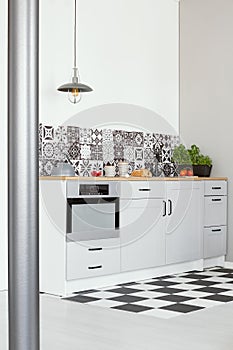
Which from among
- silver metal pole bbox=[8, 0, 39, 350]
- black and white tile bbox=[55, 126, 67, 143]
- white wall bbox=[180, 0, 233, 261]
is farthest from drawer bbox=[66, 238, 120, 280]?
silver metal pole bbox=[8, 0, 39, 350]

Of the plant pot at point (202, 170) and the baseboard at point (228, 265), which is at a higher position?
the plant pot at point (202, 170)

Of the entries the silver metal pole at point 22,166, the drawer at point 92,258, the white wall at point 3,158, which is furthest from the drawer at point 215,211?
the silver metal pole at point 22,166

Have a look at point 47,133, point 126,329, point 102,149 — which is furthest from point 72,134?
point 126,329

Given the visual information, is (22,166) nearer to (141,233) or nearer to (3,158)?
(3,158)

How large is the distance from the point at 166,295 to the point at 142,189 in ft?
3.46

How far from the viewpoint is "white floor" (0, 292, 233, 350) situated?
264cm

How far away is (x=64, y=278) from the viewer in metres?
4.34

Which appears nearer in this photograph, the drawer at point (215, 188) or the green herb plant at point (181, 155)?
the drawer at point (215, 188)

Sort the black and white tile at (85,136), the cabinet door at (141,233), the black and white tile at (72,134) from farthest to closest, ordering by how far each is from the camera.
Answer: the black and white tile at (85,136) < the black and white tile at (72,134) < the cabinet door at (141,233)

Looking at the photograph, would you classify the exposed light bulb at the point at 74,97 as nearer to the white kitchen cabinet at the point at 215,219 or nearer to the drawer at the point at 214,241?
the white kitchen cabinet at the point at 215,219

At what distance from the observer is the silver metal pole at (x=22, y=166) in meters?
1.07

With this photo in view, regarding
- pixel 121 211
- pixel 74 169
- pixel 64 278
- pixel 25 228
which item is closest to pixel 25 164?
pixel 25 228

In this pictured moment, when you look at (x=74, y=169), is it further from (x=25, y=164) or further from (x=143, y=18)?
(x=25, y=164)

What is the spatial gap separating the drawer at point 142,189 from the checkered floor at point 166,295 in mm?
717
